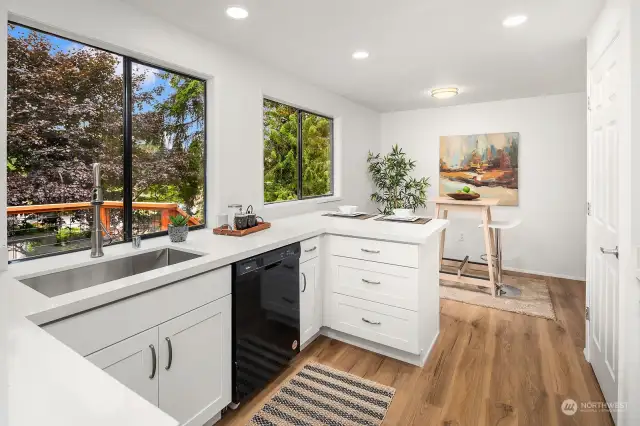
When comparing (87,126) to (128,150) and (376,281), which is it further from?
(376,281)

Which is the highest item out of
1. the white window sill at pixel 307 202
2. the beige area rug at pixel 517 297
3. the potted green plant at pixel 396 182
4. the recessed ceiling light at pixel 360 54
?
the recessed ceiling light at pixel 360 54

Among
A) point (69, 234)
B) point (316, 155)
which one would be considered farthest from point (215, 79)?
point (316, 155)

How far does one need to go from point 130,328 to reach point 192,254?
67 centimetres

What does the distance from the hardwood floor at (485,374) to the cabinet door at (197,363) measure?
25 cm

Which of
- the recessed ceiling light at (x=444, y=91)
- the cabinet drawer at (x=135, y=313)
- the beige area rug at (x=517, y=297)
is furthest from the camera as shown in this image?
the recessed ceiling light at (x=444, y=91)

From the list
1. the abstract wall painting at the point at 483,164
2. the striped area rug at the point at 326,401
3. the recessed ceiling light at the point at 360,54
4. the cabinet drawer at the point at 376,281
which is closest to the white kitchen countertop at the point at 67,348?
the cabinet drawer at the point at 376,281

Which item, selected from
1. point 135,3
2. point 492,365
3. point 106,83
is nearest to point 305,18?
point 135,3

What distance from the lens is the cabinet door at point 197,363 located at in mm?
1525

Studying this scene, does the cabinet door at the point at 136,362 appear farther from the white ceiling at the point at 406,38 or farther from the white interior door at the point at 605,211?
the white interior door at the point at 605,211

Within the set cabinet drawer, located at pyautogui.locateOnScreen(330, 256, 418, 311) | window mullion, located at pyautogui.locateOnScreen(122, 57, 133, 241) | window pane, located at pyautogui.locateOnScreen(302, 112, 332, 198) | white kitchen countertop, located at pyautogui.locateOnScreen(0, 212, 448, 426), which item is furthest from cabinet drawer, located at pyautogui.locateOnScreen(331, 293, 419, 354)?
window pane, located at pyautogui.locateOnScreen(302, 112, 332, 198)

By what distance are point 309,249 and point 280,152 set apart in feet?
4.87

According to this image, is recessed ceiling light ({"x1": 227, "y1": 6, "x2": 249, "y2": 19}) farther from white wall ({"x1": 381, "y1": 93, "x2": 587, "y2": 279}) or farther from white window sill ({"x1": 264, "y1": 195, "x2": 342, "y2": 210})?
white wall ({"x1": 381, "y1": 93, "x2": 587, "y2": 279})

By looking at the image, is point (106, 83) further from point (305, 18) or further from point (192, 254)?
point (305, 18)

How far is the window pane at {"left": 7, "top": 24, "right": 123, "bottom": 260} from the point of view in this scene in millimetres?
1752
